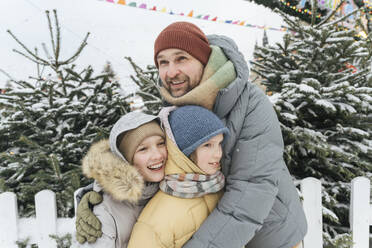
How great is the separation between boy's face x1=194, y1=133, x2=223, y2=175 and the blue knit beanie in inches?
1.8

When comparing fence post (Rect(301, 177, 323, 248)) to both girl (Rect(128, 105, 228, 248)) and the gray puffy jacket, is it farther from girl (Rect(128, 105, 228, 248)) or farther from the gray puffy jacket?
girl (Rect(128, 105, 228, 248))

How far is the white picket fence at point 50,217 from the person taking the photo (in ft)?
5.99

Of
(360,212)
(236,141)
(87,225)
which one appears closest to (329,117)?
(360,212)

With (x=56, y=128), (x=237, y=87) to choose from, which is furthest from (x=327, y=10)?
(x=56, y=128)

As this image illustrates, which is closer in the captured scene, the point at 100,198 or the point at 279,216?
the point at 100,198

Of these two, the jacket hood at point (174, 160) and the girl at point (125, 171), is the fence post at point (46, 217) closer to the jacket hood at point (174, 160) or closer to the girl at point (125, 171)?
the girl at point (125, 171)

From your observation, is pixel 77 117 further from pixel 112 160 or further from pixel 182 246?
pixel 182 246

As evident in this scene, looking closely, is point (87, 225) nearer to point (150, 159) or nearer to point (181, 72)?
point (150, 159)

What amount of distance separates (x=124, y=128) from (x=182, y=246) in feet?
2.26

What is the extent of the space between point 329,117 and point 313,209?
1.04 metres

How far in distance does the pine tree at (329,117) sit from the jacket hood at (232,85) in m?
1.05

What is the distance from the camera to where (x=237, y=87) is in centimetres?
129

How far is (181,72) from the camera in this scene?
1467 millimetres

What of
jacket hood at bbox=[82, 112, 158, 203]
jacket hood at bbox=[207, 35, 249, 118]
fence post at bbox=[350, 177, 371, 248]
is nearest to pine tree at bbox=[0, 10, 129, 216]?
jacket hood at bbox=[82, 112, 158, 203]
